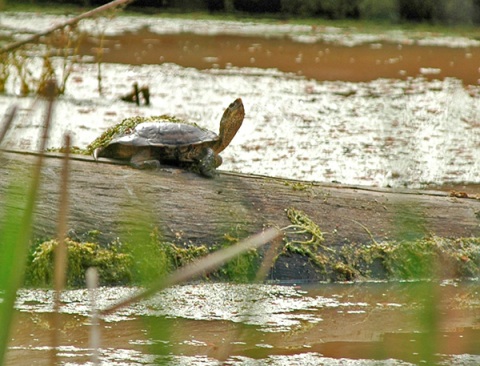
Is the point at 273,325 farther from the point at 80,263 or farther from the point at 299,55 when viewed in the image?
the point at 299,55

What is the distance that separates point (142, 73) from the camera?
1031 cm

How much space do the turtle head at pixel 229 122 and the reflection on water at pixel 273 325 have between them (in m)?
0.97

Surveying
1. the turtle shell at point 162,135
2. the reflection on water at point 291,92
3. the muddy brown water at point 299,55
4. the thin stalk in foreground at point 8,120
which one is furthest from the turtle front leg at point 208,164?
the muddy brown water at point 299,55

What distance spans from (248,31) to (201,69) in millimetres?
3854

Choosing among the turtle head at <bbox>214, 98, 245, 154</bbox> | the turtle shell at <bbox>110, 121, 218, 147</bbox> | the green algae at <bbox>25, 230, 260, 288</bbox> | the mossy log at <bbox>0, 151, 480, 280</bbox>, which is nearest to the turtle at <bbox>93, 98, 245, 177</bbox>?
the turtle shell at <bbox>110, 121, 218, 147</bbox>

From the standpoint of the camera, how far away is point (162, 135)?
4367 millimetres

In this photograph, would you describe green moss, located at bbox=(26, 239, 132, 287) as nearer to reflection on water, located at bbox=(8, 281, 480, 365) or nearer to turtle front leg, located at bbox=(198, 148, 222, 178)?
reflection on water, located at bbox=(8, 281, 480, 365)

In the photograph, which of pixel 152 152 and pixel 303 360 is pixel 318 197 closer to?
pixel 152 152

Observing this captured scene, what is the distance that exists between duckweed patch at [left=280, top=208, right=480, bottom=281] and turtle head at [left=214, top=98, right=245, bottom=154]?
2.50 ft

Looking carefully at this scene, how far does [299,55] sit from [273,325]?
8712mm

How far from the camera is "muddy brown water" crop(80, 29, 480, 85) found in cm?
1091

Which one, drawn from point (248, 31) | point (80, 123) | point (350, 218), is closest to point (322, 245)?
point (350, 218)

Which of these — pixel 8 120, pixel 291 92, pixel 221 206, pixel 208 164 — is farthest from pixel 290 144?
pixel 8 120

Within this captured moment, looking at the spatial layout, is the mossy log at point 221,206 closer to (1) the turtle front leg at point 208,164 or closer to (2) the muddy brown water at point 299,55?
(1) the turtle front leg at point 208,164
